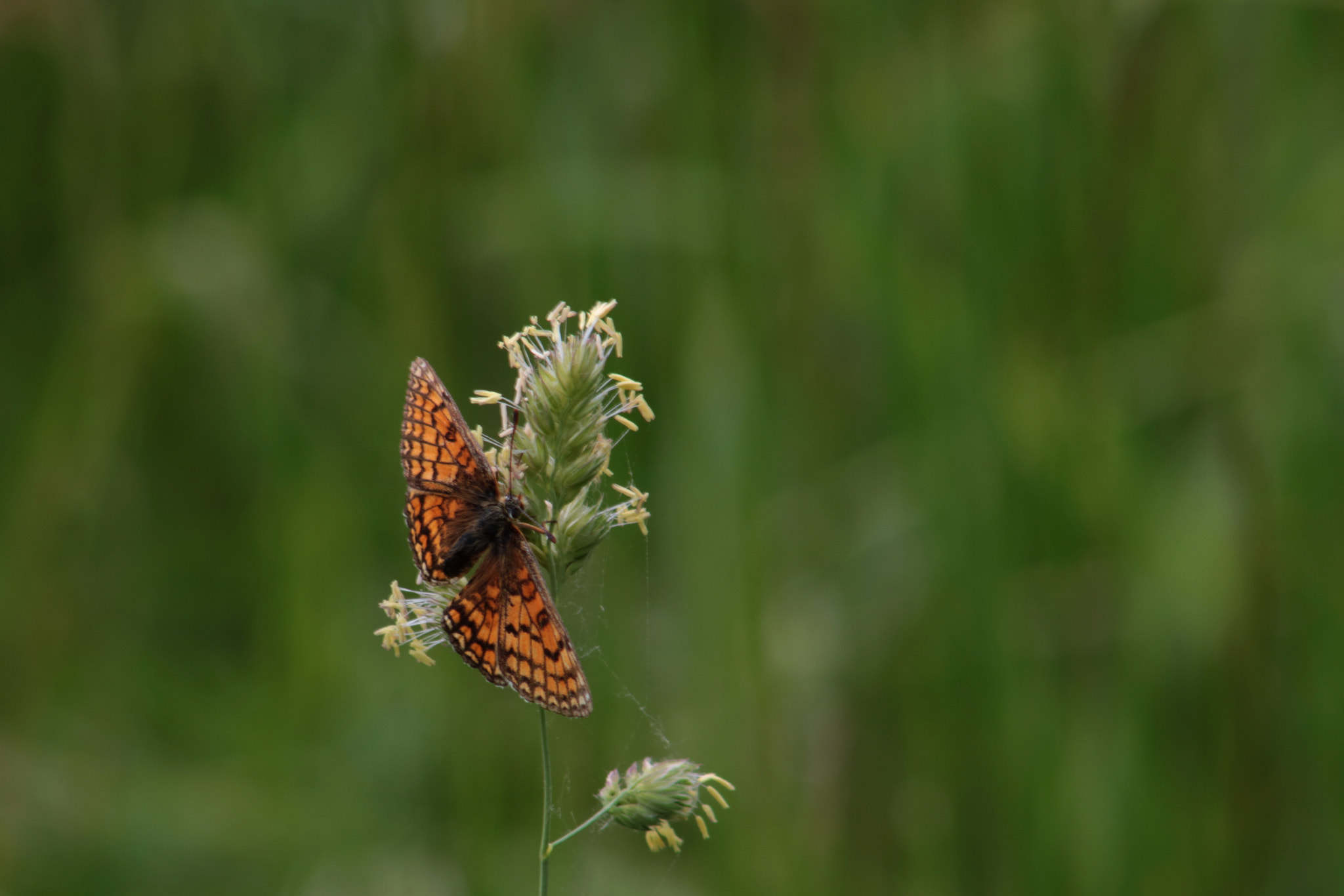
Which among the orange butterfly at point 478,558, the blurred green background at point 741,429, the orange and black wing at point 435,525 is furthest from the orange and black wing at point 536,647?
the blurred green background at point 741,429

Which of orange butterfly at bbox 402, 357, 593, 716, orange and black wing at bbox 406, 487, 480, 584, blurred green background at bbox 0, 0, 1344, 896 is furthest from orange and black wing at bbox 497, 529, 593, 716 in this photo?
blurred green background at bbox 0, 0, 1344, 896

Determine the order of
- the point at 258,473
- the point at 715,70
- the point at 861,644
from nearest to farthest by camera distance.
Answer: the point at 715,70, the point at 861,644, the point at 258,473

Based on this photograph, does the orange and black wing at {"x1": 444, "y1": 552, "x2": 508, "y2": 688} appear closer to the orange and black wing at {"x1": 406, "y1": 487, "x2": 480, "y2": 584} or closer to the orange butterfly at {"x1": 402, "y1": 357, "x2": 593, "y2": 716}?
the orange butterfly at {"x1": 402, "y1": 357, "x2": 593, "y2": 716}

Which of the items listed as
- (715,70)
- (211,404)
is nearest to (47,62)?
(211,404)

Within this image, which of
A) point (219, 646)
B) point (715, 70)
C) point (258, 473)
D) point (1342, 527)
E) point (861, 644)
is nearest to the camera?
point (715, 70)

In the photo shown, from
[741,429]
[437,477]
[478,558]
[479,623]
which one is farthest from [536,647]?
[741,429]

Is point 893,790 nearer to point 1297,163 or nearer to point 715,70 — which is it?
point 715,70

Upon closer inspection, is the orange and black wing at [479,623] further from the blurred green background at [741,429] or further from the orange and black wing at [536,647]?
the blurred green background at [741,429]
